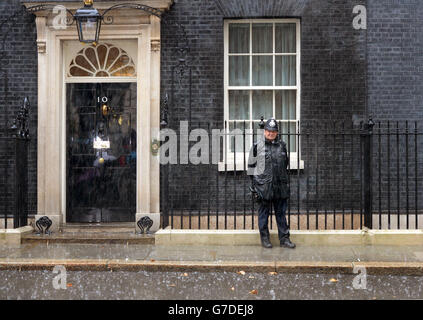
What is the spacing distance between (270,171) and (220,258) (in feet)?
5.15

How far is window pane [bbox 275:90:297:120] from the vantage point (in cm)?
1037

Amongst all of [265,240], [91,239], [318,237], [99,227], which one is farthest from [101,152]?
[318,237]

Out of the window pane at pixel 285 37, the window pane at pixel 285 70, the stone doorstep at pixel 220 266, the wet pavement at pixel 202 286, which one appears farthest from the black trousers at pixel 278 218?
the window pane at pixel 285 37

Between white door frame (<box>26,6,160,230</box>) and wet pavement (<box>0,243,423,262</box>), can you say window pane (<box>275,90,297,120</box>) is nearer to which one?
white door frame (<box>26,6,160,230</box>)

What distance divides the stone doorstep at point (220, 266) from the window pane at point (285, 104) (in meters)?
3.81

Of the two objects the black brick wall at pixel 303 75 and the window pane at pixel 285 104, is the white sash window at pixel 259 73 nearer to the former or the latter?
the window pane at pixel 285 104

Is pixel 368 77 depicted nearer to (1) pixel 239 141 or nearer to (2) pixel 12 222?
(1) pixel 239 141

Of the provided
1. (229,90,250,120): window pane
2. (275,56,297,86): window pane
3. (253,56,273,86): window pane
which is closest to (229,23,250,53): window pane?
(253,56,273,86): window pane

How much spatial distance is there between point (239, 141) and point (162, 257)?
3.37 meters

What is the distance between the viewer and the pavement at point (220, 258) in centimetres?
718

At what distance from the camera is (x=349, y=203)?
10.0 meters

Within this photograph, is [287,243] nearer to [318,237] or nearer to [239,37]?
[318,237]

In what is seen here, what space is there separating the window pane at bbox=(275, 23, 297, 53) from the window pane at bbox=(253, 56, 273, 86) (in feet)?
0.98

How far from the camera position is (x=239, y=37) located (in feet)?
34.2
